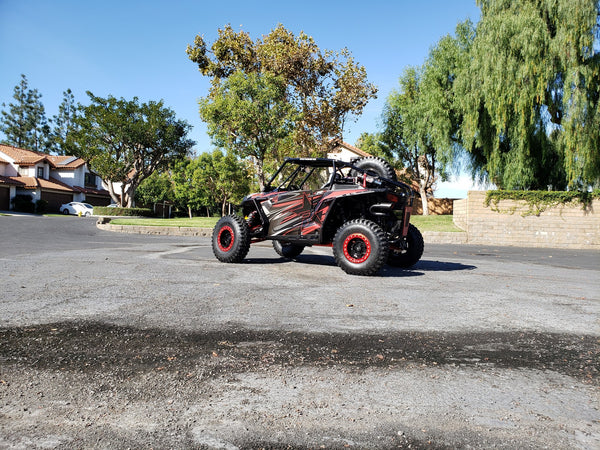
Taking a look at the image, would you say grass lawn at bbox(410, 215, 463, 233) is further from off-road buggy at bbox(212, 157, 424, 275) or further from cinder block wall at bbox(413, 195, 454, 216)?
cinder block wall at bbox(413, 195, 454, 216)

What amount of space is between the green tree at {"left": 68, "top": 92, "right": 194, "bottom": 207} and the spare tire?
39.0 metres

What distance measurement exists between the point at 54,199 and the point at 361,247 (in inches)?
2099

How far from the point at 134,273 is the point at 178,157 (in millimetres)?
42813

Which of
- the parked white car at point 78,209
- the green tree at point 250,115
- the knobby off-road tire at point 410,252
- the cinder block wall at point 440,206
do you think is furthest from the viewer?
the parked white car at point 78,209

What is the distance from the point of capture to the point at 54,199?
50531 mm

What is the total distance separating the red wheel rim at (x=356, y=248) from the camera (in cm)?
723

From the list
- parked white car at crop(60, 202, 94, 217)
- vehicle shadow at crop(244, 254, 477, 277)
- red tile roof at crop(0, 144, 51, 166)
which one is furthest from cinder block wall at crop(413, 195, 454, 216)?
red tile roof at crop(0, 144, 51, 166)

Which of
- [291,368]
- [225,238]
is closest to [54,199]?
[225,238]

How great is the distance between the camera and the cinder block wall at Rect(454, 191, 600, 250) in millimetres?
21078

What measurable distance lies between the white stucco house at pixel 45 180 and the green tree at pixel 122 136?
22.0ft

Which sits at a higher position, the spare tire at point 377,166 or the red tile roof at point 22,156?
the red tile roof at point 22,156

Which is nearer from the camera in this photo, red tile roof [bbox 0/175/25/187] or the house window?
red tile roof [bbox 0/175/25/187]

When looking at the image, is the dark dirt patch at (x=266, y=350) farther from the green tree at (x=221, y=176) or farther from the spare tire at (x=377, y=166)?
the green tree at (x=221, y=176)

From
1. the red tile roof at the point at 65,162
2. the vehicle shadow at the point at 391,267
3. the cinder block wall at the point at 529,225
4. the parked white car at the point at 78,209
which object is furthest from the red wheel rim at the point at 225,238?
the red tile roof at the point at 65,162
